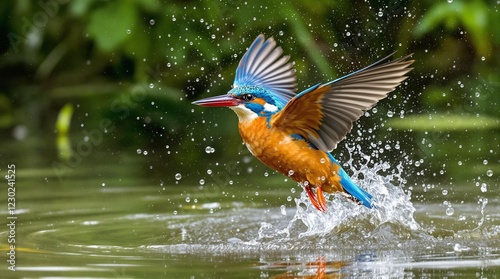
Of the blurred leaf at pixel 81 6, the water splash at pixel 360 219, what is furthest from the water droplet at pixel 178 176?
the blurred leaf at pixel 81 6

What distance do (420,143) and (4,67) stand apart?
17.1ft

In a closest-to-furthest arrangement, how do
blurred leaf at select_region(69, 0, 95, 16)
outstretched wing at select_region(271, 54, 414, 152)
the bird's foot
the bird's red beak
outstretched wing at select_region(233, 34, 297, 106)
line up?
outstretched wing at select_region(271, 54, 414, 152), the bird's red beak, the bird's foot, outstretched wing at select_region(233, 34, 297, 106), blurred leaf at select_region(69, 0, 95, 16)

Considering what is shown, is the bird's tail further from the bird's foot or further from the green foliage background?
the green foliage background

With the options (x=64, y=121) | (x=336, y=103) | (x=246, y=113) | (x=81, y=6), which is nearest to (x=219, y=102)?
(x=246, y=113)

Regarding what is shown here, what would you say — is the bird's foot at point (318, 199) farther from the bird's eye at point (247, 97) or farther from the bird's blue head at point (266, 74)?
the bird's eye at point (247, 97)

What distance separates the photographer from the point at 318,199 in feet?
17.1

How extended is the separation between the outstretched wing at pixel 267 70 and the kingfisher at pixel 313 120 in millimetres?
107

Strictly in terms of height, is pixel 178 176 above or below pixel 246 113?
above

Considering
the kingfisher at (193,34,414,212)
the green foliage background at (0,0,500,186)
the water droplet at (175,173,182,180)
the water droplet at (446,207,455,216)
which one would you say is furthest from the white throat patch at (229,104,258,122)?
the green foliage background at (0,0,500,186)

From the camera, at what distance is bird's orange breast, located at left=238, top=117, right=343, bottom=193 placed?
4.99 metres

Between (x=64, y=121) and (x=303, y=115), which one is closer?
(x=303, y=115)

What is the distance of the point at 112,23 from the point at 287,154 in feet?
17.2

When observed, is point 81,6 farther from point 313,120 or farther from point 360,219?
point 313,120

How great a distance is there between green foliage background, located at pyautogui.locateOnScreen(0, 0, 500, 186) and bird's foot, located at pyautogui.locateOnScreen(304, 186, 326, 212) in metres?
3.72
